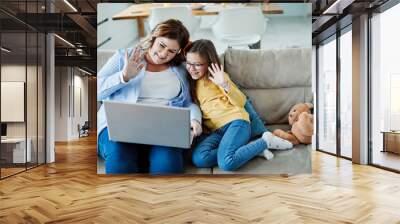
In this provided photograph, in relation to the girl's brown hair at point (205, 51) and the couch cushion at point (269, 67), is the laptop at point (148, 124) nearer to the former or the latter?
the girl's brown hair at point (205, 51)

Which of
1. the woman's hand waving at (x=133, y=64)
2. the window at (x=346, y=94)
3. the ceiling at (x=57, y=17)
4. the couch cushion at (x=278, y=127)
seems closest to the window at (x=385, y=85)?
the ceiling at (x=57, y=17)

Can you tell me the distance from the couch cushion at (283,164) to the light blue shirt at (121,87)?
112 centimetres

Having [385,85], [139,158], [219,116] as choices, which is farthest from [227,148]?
[385,85]

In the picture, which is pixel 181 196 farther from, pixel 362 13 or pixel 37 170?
pixel 362 13

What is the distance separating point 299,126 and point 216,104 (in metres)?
1.42

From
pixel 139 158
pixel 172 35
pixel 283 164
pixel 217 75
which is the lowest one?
pixel 283 164

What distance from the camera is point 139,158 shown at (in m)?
→ 6.38

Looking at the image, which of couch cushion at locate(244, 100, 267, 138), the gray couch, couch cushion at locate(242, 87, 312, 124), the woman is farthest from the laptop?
couch cushion at locate(242, 87, 312, 124)

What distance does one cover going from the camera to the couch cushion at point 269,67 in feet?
21.2

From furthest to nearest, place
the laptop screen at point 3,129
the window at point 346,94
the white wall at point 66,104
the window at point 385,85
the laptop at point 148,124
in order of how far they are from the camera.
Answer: the white wall at point 66,104, the window at point 346,94, the window at point 385,85, the laptop screen at point 3,129, the laptop at point 148,124

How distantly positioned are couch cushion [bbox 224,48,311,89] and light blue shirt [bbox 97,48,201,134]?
0.78 metres

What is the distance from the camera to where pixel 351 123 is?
8641 millimetres

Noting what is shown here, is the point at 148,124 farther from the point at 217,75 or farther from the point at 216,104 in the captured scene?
the point at 217,75

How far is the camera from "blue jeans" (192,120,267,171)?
20.5 feet
